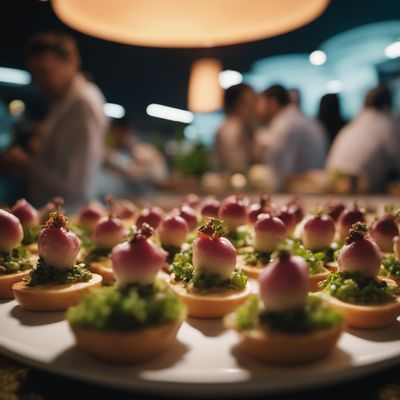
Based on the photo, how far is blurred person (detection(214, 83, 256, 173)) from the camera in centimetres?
764

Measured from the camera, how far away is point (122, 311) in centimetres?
128

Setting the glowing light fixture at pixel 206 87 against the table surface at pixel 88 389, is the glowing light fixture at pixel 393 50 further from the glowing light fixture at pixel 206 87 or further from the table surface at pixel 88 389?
the table surface at pixel 88 389

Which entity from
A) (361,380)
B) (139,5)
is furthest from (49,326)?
(139,5)

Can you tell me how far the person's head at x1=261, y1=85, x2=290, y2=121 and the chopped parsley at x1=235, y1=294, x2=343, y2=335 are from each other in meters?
5.86

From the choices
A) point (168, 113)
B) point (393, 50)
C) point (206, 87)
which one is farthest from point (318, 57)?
point (168, 113)

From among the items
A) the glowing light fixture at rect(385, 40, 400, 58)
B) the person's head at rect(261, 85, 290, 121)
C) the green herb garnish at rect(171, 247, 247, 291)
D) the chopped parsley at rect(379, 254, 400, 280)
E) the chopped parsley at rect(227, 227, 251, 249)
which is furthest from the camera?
the glowing light fixture at rect(385, 40, 400, 58)

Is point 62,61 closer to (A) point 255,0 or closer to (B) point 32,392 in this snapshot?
(A) point 255,0

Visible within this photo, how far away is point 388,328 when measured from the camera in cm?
159

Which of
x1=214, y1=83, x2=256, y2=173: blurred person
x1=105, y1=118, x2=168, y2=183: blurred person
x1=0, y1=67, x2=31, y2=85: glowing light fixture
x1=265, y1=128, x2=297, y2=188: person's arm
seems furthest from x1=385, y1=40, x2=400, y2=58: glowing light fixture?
x1=0, y1=67, x2=31, y2=85: glowing light fixture

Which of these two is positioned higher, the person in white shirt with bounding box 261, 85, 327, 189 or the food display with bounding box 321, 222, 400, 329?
the person in white shirt with bounding box 261, 85, 327, 189

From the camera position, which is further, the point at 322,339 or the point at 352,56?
the point at 352,56

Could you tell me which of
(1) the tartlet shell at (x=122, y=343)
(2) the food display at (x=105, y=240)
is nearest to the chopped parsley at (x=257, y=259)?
(2) the food display at (x=105, y=240)

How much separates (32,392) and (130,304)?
1.15 feet

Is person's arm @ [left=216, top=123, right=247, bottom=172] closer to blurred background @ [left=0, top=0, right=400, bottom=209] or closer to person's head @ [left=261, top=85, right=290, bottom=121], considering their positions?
blurred background @ [left=0, top=0, right=400, bottom=209]
